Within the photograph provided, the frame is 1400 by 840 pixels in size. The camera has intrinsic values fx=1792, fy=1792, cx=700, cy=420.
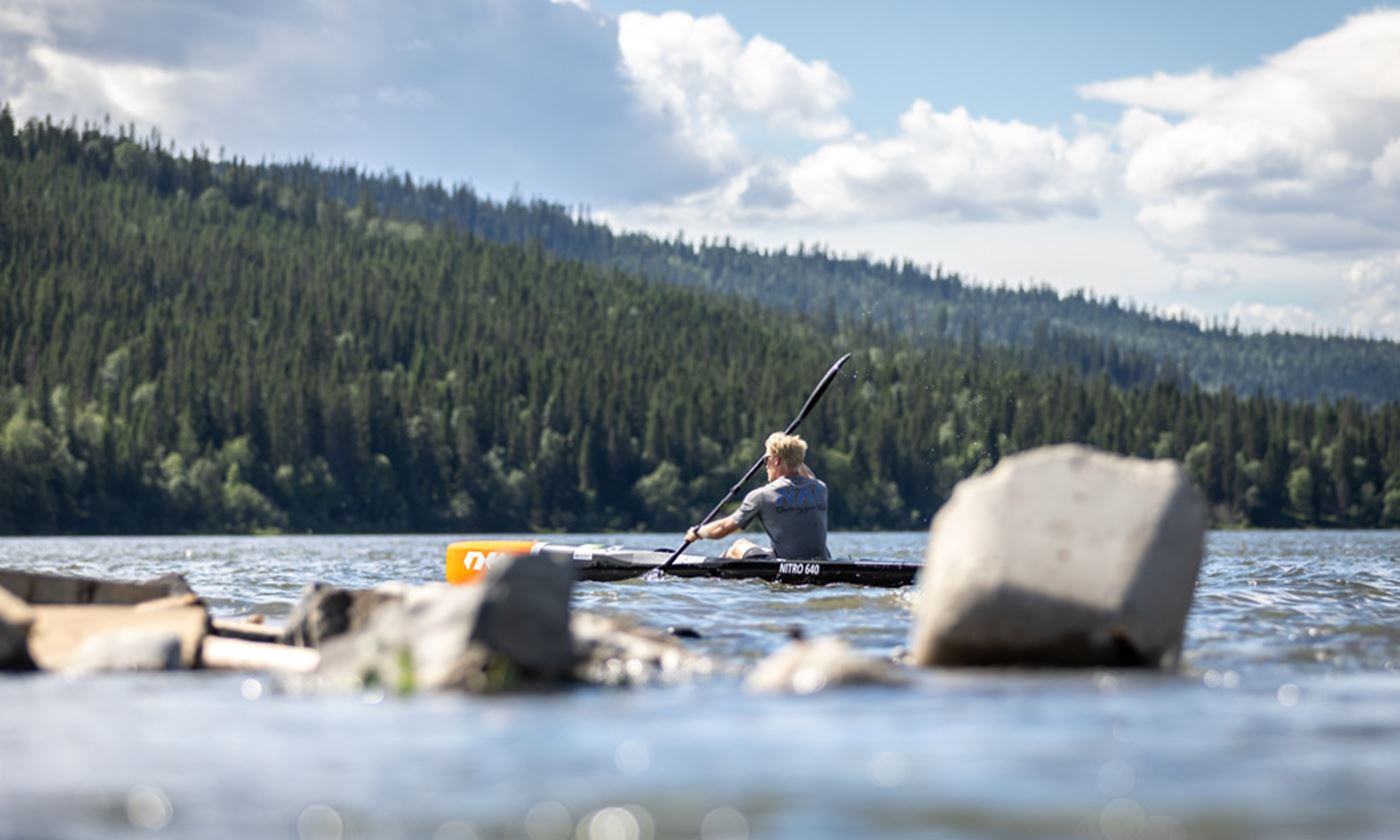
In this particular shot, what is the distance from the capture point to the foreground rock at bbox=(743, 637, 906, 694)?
10.7 meters

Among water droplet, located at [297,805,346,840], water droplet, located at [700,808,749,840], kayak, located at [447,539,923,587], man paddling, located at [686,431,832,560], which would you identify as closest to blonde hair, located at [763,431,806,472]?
man paddling, located at [686,431,832,560]

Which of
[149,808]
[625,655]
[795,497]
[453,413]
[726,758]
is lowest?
[149,808]

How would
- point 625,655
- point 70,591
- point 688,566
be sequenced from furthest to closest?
point 688,566 < point 70,591 < point 625,655

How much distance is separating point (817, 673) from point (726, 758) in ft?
8.87

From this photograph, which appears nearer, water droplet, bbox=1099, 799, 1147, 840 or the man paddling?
water droplet, bbox=1099, 799, 1147, 840

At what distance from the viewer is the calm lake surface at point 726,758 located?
6.67 m

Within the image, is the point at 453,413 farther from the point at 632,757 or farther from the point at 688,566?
the point at 632,757

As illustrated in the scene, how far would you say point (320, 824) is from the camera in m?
6.64

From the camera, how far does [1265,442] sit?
6024 inches

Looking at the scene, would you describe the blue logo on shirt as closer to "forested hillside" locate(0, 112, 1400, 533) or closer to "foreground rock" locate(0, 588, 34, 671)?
"foreground rock" locate(0, 588, 34, 671)

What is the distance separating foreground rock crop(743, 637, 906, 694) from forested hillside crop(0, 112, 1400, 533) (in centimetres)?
10217

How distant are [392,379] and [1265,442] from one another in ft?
242

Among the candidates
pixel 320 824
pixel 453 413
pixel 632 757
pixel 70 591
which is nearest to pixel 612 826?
pixel 320 824

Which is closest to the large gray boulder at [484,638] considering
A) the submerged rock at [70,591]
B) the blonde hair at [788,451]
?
the submerged rock at [70,591]
